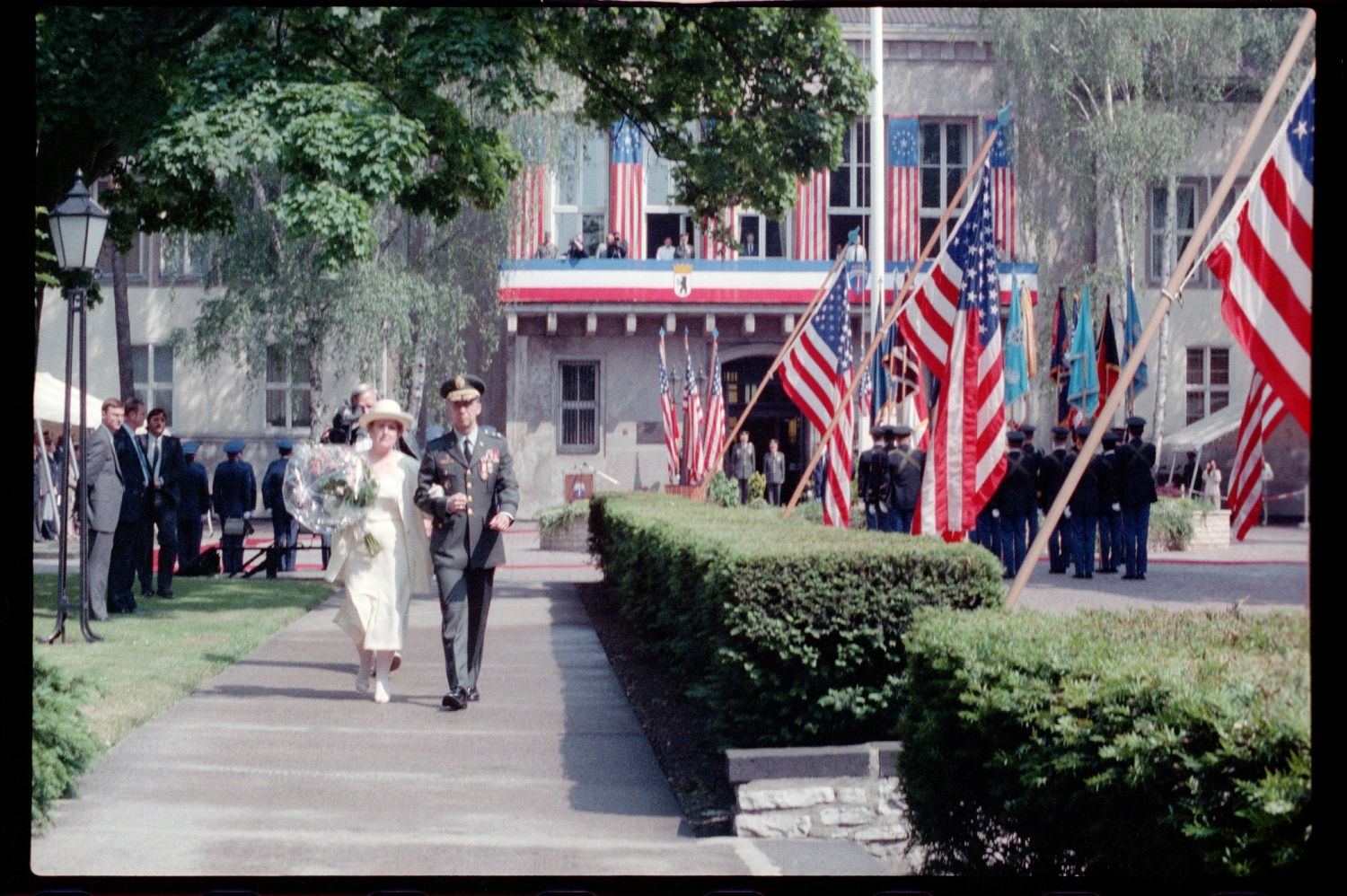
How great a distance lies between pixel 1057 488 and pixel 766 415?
58.2 ft

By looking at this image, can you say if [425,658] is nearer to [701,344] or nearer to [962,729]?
[962,729]

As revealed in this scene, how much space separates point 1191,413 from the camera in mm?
26938

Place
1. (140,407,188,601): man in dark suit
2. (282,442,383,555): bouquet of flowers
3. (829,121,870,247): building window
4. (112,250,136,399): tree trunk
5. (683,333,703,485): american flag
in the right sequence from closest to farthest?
1. (282,442,383,555): bouquet of flowers
2. (140,407,188,601): man in dark suit
3. (112,250,136,399): tree trunk
4. (829,121,870,247): building window
5. (683,333,703,485): american flag

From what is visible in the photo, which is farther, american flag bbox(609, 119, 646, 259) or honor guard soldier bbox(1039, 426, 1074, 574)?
american flag bbox(609, 119, 646, 259)

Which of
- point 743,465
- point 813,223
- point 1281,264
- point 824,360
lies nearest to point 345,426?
point 824,360

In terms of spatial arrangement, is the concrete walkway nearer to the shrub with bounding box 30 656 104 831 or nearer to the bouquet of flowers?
the shrub with bounding box 30 656 104 831

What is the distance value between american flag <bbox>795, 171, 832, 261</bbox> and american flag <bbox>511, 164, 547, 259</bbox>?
5018 millimetres

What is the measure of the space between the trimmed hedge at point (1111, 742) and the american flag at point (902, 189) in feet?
66.4

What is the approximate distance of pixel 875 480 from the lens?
19844 millimetres

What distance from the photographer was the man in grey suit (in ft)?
41.1

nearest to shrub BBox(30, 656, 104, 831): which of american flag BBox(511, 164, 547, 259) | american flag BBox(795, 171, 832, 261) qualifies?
american flag BBox(511, 164, 547, 259)

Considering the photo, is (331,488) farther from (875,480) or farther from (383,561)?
(875,480)

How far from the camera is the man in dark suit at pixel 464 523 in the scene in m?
9.20

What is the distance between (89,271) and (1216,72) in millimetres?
12280
